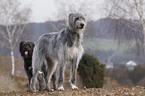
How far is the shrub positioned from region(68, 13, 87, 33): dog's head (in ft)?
18.1

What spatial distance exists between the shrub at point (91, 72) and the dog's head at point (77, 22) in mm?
5526

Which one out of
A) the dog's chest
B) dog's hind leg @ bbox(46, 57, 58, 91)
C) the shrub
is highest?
the dog's chest

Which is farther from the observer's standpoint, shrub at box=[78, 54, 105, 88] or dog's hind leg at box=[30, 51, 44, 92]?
shrub at box=[78, 54, 105, 88]

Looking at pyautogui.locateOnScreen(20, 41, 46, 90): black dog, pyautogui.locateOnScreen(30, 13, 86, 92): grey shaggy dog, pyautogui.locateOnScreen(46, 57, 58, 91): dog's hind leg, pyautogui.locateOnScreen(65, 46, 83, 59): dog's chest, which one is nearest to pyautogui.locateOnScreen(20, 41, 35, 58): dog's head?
pyautogui.locateOnScreen(20, 41, 46, 90): black dog

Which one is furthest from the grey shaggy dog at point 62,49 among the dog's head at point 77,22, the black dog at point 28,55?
the black dog at point 28,55

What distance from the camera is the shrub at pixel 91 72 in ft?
35.4

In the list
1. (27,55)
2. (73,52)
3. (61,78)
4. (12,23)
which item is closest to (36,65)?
(27,55)

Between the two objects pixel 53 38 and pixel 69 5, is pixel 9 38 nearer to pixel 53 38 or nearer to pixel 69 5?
pixel 69 5

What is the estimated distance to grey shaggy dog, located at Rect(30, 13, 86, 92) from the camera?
5.71 m

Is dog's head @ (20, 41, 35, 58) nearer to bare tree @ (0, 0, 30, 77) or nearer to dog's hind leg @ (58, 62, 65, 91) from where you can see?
dog's hind leg @ (58, 62, 65, 91)

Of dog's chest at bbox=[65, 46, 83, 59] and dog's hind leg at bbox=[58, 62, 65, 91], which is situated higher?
dog's chest at bbox=[65, 46, 83, 59]

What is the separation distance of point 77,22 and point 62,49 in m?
1.03

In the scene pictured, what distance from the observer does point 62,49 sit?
5.90 metres

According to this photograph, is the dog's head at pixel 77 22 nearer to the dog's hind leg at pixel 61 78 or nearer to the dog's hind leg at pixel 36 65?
the dog's hind leg at pixel 61 78
